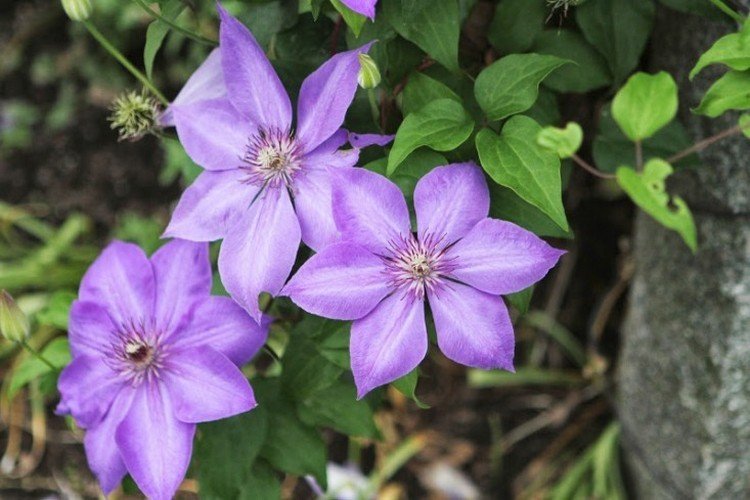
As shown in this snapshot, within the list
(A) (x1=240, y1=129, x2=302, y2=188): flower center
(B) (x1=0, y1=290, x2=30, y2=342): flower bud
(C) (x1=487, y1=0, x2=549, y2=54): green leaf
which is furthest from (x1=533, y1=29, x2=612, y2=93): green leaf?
(B) (x1=0, y1=290, x2=30, y2=342): flower bud

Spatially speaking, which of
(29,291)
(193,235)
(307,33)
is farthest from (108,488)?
(29,291)

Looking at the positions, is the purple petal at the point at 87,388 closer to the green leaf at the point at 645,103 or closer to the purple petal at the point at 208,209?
the purple petal at the point at 208,209

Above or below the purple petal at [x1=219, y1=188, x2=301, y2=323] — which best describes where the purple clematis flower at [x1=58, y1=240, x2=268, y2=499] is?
below

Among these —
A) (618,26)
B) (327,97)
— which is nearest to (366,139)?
(327,97)

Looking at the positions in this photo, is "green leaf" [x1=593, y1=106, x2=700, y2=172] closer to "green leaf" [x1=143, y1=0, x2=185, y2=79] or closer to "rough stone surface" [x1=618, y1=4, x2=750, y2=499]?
"rough stone surface" [x1=618, y1=4, x2=750, y2=499]

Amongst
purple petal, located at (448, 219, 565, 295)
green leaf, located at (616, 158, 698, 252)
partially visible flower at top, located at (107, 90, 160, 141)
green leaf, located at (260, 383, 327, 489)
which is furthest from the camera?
green leaf, located at (260, 383, 327, 489)

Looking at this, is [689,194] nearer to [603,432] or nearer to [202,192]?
[202,192]
